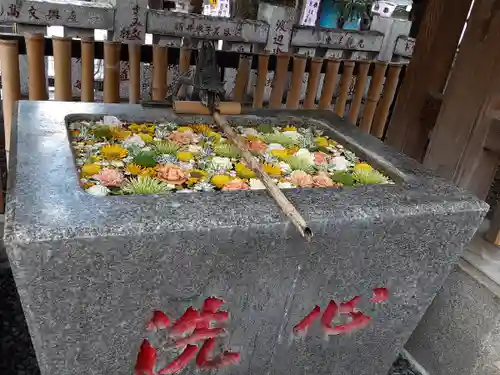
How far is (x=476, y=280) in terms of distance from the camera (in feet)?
6.94

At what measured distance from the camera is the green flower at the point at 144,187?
1.46 meters

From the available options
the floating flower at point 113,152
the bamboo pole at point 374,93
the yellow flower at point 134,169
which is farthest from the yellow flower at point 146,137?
the bamboo pole at point 374,93

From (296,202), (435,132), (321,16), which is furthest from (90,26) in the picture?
(296,202)

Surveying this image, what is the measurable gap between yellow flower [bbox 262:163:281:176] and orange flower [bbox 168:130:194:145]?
14.3 inches

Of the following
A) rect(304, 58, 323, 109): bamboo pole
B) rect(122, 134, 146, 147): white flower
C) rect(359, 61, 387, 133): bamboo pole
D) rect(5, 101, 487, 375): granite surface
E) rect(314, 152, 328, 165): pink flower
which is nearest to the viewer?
rect(5, 101, 487, 375): granite surface

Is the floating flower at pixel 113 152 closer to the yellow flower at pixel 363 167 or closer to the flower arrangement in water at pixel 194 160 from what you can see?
the flower arrangement in water at pixel 194 160

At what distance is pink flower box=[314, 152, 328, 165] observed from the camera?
1.95 m

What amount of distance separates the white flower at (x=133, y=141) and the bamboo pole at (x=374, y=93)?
89.3 inches

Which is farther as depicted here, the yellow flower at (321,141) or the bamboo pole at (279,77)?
the bamboo pole at (279,77)

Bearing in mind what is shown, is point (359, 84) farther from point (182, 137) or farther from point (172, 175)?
point (172, 175)

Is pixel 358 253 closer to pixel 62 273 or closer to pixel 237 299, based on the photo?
pixel 237 299

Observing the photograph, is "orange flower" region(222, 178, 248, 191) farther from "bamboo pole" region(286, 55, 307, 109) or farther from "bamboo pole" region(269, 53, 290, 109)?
"bamboo pole" region(286, 55, 307, 109)

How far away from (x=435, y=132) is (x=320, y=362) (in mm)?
1405

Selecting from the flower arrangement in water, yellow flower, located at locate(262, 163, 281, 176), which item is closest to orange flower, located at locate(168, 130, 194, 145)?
the flower arrangement in water
